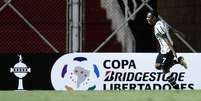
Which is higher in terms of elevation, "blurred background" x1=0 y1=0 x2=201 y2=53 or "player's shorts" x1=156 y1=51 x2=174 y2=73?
"blurred background" x1=0 y1=0 x2=201 y2=53

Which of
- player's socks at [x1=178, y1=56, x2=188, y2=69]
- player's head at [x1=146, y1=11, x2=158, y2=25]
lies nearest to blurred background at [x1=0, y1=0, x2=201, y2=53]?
player's head at [x1=146, y1=11, x2=158, y2=25]

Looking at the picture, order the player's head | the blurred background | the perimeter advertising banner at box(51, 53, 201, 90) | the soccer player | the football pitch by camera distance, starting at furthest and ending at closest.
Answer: the blurred background < the player's head < the soccer player < the perimeter advertising banner at box(51, 53, 201, 90) < the football pitch

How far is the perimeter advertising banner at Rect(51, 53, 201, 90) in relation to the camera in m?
11.2

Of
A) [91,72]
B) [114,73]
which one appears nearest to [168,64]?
[114,73]

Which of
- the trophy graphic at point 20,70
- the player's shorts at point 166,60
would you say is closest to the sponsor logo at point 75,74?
the trophy graphic at point 20,70

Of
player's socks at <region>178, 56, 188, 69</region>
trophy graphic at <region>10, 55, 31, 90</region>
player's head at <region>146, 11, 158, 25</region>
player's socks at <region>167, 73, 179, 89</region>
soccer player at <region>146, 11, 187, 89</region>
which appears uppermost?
player's head at <region>146, 11, 158, 25</region>

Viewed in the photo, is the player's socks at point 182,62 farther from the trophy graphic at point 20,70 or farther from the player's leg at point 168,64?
the trophy graphic at point 20,70

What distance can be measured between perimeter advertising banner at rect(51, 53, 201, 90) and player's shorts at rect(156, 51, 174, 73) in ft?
0.49

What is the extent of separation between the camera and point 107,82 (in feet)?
36.9

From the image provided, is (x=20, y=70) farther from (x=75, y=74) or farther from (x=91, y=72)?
(x=91, y=72)

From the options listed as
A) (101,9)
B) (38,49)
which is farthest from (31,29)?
(101,9)

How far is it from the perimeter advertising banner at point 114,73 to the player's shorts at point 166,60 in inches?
5.9

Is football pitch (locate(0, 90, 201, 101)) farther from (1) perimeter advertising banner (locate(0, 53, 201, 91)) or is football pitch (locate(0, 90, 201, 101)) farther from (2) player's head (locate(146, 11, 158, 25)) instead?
(2) player's head (locate(146, 11, 158, 25))

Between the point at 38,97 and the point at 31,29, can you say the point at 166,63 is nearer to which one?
the point at 31,29
